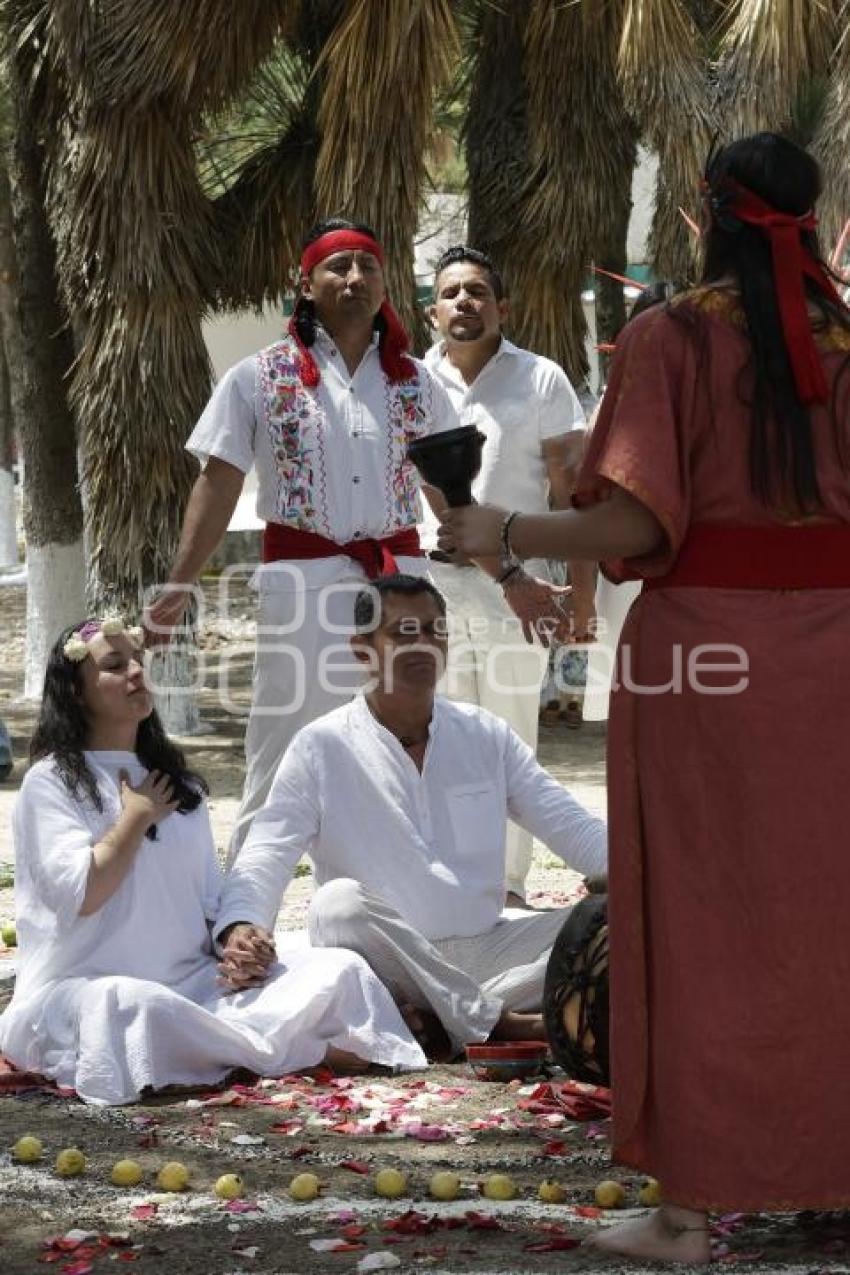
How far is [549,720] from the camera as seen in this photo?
14.2m

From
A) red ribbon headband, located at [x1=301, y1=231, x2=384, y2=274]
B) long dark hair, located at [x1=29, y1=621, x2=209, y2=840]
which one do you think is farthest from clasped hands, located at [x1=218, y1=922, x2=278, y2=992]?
red ribbon headband, located at [x1=301, y1=231, x2=384, y2=274]

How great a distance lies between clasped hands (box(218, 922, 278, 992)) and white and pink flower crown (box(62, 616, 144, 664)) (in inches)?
30.2

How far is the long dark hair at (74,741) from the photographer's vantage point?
5.71 meters

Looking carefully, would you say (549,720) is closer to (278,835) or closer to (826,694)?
(278,835)

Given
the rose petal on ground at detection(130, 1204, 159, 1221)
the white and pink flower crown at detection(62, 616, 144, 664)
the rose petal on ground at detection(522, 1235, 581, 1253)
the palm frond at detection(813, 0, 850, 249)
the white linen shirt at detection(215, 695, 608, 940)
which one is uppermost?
the palm frond at detection(813, 0, 850, 249)

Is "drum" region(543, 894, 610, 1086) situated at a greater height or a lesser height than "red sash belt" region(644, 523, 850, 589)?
lesser

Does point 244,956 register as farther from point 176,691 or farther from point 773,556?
point 176,691

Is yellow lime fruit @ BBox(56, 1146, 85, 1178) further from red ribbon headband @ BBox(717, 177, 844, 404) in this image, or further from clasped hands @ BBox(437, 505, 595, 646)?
red ribbon headband @ BBox(717, 177, 844, 404)

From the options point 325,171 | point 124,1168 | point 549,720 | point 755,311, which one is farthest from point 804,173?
point 549,720

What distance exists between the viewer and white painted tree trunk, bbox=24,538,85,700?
571 inches

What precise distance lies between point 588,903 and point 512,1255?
1.29 m

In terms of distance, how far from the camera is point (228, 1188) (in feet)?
15.0

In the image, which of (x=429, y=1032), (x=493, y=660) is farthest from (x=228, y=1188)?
(x=493, y=660)

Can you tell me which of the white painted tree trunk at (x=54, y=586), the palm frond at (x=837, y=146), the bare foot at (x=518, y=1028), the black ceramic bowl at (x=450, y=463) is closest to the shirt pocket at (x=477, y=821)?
the bare foot at (x=518, y=1028)
